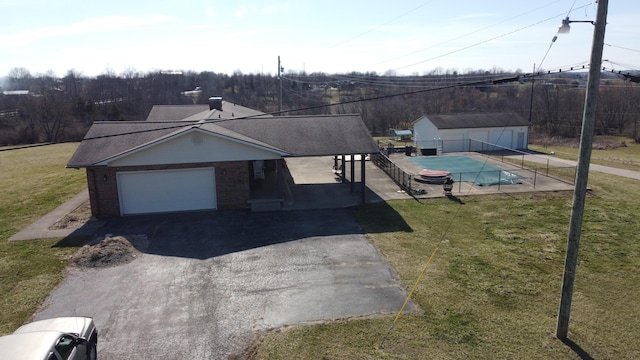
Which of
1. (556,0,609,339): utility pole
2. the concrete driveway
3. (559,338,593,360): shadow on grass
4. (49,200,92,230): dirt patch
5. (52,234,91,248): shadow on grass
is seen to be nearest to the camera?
(556,0,609,339): utility pole

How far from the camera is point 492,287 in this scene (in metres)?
12.5

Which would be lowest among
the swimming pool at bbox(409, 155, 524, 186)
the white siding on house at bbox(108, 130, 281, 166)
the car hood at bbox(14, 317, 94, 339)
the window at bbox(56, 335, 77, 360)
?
the swimming pool at bbox(409, 155, 524, 186)

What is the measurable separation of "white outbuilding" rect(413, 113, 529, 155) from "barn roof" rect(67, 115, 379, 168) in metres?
16.6

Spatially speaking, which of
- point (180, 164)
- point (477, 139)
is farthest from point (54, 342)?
point (477, 139)

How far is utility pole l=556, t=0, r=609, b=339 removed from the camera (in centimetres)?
847

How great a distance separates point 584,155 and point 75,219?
2023 centimetres

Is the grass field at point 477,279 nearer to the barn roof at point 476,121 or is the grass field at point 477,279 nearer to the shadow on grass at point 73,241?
the shadow on grass at point 73,241

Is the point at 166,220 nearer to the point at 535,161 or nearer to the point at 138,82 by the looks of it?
the point at 535,161

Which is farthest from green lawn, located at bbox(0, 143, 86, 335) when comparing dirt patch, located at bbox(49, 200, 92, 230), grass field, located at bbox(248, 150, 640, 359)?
grass field, located at bbox(248, 150, 640, 359)

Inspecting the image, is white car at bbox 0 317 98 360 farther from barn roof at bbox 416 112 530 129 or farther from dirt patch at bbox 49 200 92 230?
barn roof at bbox 416 112 530 129

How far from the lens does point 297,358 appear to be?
362 inches

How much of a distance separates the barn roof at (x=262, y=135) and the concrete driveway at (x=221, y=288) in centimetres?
411

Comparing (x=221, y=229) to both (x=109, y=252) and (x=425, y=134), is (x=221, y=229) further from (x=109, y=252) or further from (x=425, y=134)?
(x=425, y=134)

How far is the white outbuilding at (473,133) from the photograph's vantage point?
3878 centimetres
